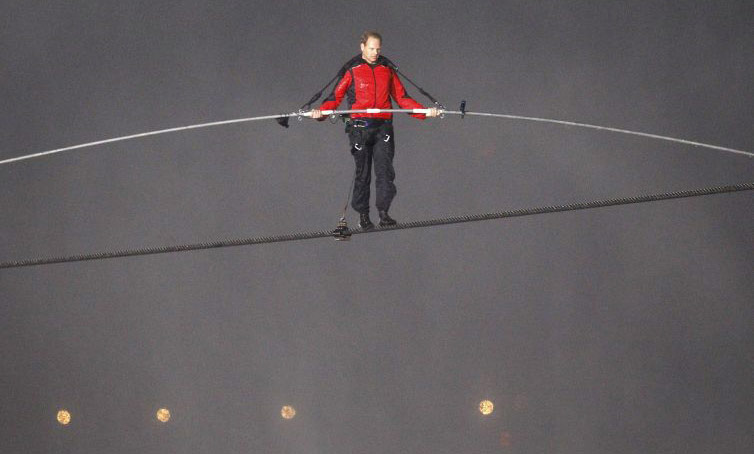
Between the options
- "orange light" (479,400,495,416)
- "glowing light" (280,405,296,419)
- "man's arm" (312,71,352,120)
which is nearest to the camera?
Answer: "man's arm" (312,71,352,120)

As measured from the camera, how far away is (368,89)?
5379mm

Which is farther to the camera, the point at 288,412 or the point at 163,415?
the point at 163,415

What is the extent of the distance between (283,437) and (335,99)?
3073mm

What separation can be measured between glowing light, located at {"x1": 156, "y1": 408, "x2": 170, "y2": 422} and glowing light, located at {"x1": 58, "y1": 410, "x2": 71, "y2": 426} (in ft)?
2.19

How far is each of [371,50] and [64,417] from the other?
4.06m

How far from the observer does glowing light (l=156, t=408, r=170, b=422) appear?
309 inches

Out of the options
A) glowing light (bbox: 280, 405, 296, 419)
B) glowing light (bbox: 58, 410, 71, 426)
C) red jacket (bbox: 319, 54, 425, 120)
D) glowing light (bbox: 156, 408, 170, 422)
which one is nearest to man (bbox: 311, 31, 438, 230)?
red jacket (bbox: 319, 54, 425, 120)

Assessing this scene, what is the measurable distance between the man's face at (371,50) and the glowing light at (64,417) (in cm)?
396

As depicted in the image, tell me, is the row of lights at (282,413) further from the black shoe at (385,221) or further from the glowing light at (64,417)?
the black shoe at (385,221)

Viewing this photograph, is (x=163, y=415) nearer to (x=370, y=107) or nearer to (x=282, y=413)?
(x=282, y=413)

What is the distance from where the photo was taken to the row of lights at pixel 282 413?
24.5ft

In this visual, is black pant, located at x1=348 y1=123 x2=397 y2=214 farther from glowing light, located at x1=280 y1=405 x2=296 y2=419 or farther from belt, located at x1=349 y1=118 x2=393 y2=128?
glowing light, located at x1=280 y1=405 x2=296 y2=419

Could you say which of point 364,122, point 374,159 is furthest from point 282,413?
point 364,122

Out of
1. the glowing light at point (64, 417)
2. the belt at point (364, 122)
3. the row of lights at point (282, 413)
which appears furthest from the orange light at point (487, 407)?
the glowing light at point (64, 417)
